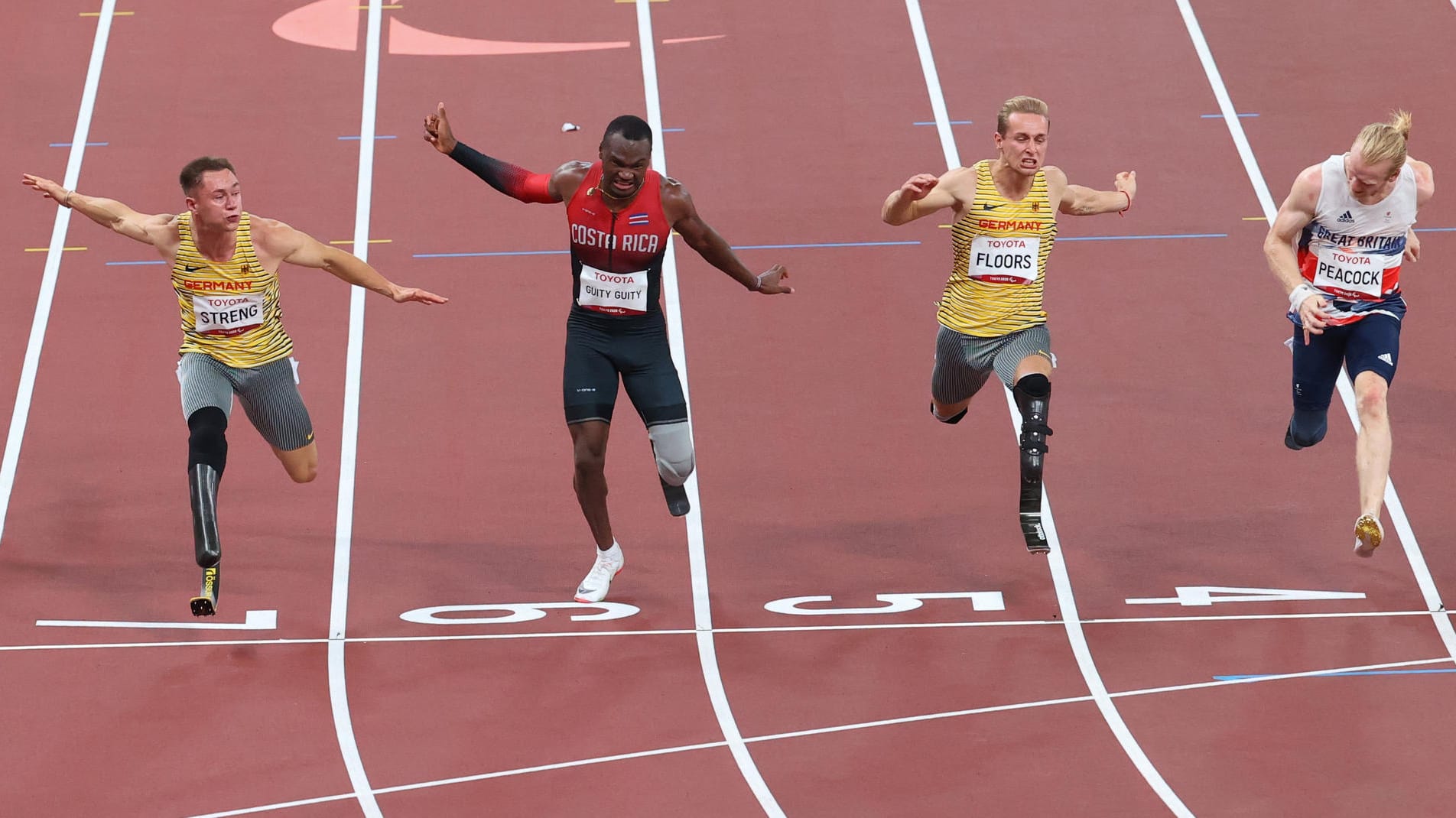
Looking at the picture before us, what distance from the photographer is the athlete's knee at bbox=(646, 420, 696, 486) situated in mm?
9023

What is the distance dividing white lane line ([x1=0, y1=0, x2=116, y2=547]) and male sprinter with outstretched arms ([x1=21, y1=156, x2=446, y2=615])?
1805mm

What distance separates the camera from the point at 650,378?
8977 millimetres

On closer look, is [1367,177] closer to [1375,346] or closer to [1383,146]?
[1383,146]

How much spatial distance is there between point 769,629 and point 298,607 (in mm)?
2160

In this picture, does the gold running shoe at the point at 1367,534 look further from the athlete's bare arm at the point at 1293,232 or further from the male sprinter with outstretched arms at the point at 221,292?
the male sprinter with outstretched arms at the point at 221,292

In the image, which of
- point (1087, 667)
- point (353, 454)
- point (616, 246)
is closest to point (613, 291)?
point (616, 246)

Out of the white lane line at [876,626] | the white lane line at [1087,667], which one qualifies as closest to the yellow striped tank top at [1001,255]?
the white lane line at [1087,667]

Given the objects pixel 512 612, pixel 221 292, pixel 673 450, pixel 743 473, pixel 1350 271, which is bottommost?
pixel 512 612

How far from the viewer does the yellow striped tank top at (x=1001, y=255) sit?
29.7ft

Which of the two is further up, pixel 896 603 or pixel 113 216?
pixel 113 216

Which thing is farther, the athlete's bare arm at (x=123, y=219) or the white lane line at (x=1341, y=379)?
the white lane line at (x=1341, y=379)

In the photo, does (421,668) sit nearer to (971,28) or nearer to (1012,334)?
(1012,334)

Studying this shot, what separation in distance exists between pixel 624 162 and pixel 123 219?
223cm

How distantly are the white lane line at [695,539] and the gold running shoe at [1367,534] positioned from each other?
2581 millimetres
